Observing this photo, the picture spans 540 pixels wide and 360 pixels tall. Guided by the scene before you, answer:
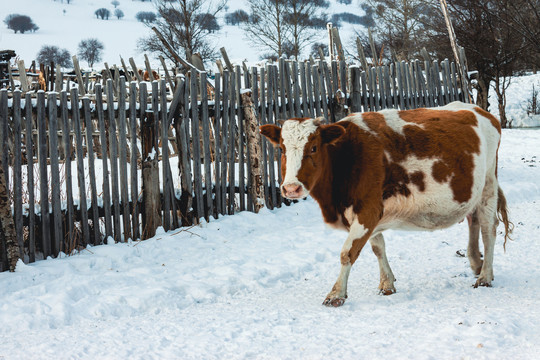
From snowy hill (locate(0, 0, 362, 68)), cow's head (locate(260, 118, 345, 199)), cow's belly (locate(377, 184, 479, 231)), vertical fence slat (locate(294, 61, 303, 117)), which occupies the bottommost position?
cow's belly (locate(377, 184, 479, 231))

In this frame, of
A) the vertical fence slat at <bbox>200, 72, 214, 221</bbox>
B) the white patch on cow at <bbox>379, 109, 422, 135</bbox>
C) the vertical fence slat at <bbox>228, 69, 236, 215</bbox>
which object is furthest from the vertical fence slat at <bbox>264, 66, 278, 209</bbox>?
the white patch on cow at <bbox>379, 109, 422, 135</bbox>

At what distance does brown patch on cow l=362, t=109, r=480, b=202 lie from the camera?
4.30m

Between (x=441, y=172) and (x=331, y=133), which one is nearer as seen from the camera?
(x=331, y=133)

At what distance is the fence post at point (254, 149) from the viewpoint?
24.0ft

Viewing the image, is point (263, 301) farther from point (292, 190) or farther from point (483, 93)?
point (483, 93)

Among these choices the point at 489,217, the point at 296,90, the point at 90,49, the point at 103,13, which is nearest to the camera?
the point at 489,217

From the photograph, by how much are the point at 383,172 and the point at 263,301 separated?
143 cm

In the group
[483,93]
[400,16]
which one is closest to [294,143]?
[483,93]

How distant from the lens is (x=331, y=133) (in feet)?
13.6

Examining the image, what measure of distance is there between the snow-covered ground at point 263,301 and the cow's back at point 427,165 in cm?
67

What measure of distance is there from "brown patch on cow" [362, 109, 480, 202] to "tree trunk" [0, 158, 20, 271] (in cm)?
332

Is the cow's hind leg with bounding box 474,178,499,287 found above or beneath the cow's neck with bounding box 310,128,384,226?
beneath

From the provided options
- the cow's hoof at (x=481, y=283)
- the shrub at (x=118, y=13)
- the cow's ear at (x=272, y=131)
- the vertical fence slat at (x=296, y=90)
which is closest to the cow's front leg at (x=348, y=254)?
the cow's ear at (x=272, y=131)

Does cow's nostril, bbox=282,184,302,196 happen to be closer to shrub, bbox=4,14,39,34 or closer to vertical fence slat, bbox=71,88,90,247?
vertical fence slat, bbox=71,88,90,247
